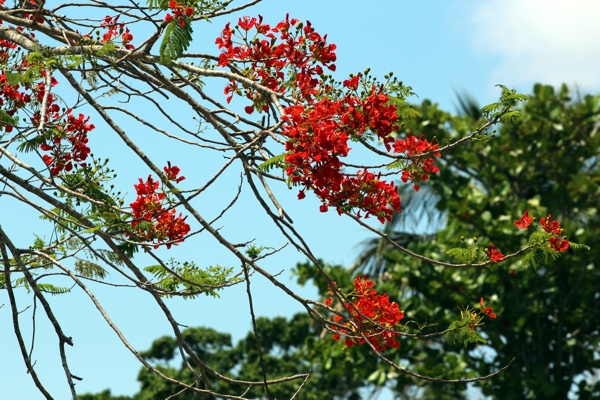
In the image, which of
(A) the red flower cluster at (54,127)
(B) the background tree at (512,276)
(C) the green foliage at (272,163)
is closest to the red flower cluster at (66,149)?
(A) the red flower cluster at (54,127)

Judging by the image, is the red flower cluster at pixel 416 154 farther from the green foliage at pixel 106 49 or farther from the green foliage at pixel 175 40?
the green foliage at pixel 106 49

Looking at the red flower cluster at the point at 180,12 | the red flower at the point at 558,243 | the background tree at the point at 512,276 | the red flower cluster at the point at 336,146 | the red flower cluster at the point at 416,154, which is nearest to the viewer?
the red flower cluster at the point at 336,146

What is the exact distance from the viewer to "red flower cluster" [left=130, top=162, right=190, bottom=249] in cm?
409

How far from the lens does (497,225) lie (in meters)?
11.5

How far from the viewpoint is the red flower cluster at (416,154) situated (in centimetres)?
391

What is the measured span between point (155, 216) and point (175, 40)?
3.01 feet

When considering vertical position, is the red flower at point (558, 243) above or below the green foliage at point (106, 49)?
below

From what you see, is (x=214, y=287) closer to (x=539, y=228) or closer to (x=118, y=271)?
(x=118, y=271)

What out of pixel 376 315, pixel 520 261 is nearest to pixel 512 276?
pixel 520 261

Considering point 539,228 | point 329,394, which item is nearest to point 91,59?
point 539,228

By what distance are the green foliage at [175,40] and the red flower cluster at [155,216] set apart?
23.0 inches

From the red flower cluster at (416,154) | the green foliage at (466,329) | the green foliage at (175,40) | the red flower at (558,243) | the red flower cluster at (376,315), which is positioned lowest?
the green foliage at (466,329)

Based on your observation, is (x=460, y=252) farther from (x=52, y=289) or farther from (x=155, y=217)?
(x=52, y=289)

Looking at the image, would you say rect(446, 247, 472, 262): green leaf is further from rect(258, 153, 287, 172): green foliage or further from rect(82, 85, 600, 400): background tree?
rect(82, 85, 600, 400): background tree
